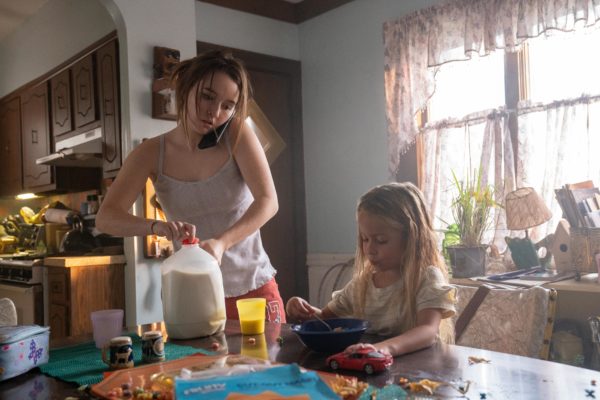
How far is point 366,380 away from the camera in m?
0.95

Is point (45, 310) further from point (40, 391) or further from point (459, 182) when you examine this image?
point (40, 391)

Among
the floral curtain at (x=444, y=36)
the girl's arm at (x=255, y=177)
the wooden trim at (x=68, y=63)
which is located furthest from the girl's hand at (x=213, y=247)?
the wooden trim at (x=68, y=63)

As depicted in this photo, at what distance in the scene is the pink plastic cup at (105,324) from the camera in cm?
131

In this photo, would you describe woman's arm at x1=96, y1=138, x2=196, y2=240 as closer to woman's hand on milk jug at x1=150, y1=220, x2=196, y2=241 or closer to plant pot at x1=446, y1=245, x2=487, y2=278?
woman's hand on milk jug at x1=150, y1=220, x2=196, y2=241

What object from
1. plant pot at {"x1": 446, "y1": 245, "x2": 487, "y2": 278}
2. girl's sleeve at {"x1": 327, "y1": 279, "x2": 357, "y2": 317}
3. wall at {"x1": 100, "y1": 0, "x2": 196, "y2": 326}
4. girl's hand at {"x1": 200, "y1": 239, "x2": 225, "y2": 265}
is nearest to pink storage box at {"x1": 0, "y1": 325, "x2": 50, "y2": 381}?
girl's hand at {"x1": 200, "y1": 239, "x2": 225, "y2": 265}

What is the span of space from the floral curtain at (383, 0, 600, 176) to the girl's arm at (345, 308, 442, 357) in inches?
81.0

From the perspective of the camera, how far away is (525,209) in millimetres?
2891

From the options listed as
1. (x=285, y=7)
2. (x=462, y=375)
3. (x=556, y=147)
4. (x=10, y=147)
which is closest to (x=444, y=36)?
(x=556, y=147)

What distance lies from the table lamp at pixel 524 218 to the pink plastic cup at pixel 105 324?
2.18m

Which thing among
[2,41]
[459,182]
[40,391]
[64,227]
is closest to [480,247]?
[459,182]

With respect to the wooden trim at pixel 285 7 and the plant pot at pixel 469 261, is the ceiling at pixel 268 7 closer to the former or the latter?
the wooden trim at pixel 285 7

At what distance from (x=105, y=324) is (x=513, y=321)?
1042 mm

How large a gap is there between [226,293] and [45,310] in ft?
7.62

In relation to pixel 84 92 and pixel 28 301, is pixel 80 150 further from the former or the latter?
Answer: pixel 28 301
